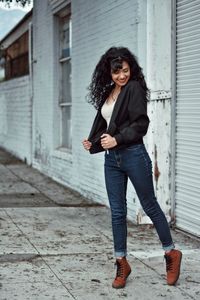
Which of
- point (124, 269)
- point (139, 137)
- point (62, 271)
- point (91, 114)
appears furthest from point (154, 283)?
point (91, 114)

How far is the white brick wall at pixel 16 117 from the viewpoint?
52.2ft

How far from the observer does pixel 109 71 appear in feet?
18.0

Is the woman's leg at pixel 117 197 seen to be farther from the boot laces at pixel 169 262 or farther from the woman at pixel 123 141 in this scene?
the boot laces at pixel 169 262

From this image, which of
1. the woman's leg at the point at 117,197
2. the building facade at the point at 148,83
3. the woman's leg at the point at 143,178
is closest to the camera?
the woman's leg at the point at 143,178

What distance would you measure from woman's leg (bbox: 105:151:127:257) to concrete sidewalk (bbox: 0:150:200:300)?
41 cm

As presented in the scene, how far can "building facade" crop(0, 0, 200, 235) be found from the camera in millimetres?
7586

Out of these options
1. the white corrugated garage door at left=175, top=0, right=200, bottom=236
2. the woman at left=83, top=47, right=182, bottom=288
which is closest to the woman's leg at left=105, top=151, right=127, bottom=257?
the woman at left=83, top=47, right=182, bottom=288

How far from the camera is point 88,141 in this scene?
5.49 m

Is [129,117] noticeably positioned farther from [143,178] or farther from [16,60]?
[16,60]

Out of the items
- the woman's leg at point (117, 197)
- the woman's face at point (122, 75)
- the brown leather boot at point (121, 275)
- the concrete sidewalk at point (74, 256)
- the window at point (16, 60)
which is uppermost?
the window at point (16, 60)

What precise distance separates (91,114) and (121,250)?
4.93m

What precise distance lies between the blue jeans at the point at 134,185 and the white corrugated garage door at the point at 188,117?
6.48 ft

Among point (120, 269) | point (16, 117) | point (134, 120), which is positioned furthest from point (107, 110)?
point (16, 117)

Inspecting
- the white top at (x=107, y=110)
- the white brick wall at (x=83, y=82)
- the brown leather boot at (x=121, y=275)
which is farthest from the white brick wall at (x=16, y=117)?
the brown leather boot at (x=121, y=275)
